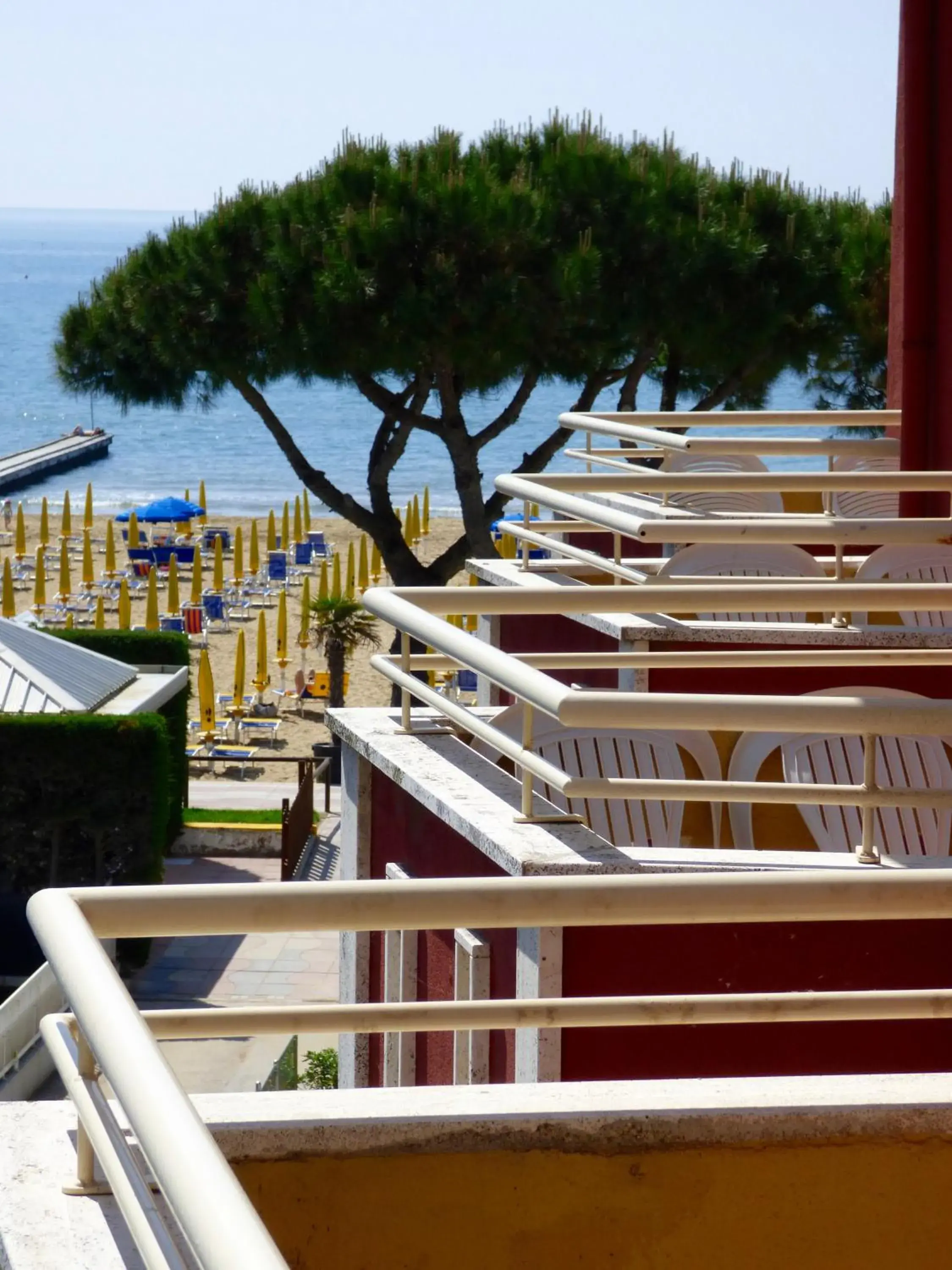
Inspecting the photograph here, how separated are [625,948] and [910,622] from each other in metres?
2.89

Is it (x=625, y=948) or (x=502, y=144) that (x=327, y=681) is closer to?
(x=502, y=144)

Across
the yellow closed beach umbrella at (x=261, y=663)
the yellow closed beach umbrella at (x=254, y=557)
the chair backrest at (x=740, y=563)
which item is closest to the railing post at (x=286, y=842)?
the yellow closed beach umbrella at (x=261, y=663)

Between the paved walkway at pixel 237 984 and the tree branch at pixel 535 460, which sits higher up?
the tree branch at pixel 535 460

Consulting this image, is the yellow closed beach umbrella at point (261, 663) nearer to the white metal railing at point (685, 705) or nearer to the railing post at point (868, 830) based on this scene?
the white metal railing at point (685, 705)

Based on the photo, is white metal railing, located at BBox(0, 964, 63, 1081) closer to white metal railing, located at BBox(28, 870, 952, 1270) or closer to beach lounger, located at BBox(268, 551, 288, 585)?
white metal railing, located at BBox(28, 870, 952, 1270)

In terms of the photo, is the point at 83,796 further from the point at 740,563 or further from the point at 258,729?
the point at 740,563

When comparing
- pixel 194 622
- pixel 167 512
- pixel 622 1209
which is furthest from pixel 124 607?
pixel 622 1209

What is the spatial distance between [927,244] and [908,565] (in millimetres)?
1921

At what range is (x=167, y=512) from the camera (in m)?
41.8

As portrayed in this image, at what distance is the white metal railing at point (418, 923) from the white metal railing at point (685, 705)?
956 mm

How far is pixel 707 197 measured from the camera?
22672 mm

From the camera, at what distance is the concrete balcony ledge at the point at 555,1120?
2.61m

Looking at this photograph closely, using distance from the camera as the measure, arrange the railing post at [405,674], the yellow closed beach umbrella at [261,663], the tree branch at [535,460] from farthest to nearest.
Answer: the yellow closed beach umbrella at [261,663]
the tree branch at [535,460]
the railing post at [405,674]

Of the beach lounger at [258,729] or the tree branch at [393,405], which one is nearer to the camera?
the tree branch at [393,405]
